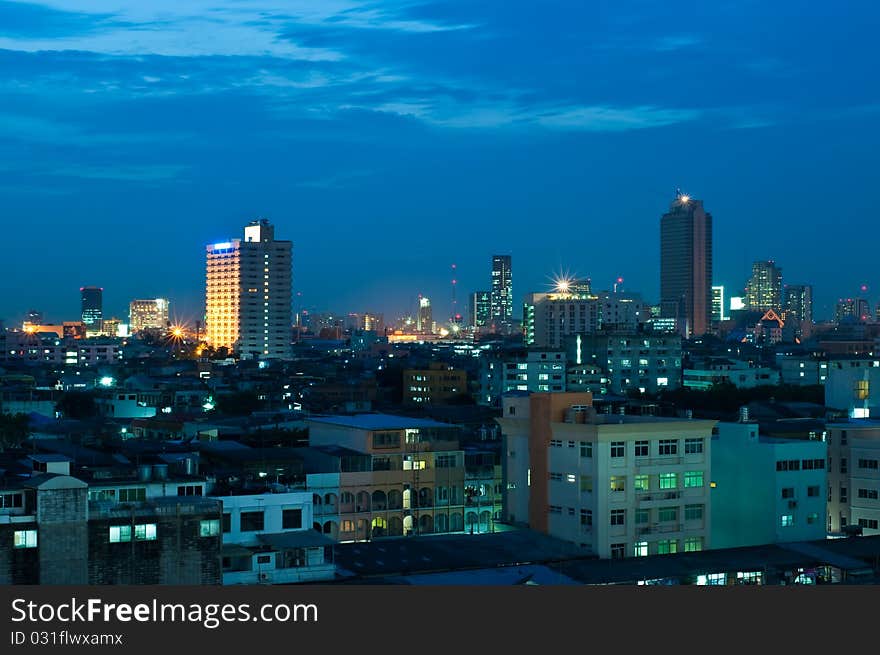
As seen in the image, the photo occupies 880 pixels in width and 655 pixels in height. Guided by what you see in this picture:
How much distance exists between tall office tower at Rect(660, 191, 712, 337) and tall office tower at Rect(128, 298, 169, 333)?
48.9 meters

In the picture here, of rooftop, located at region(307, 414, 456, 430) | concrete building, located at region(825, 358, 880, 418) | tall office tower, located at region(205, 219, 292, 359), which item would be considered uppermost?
tall office tower, located at region(205, 219, 292, 359)

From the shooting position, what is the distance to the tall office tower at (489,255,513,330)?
146 metres

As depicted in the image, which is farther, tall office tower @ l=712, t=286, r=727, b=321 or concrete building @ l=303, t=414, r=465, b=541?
tall office tower @ l=712, t=286, r=727, b=321

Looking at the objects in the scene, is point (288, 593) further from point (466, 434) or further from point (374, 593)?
point (466, 434)

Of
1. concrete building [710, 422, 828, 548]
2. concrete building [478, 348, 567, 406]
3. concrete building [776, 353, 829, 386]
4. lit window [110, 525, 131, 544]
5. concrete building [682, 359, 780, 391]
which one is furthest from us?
concrete building [776, 353, 829, 386]

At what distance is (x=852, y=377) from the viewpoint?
27.7 metres

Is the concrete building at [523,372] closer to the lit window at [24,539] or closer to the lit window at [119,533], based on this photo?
the lit window at [119,533]

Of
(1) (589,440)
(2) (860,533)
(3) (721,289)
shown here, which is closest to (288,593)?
(1) (589,440)

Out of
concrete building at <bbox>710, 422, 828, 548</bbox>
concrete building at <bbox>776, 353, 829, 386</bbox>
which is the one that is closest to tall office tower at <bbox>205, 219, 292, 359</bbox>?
concrete building at <bbox>776, 353, 829, 386</bbox>

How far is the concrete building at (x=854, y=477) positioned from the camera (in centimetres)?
1898

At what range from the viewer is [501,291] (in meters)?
146

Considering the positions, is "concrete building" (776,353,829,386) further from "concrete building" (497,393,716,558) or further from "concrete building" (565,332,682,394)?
"concrete building" (497,393,716,558)

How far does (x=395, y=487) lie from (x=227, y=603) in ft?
41.0

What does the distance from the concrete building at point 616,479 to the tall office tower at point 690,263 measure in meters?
110
